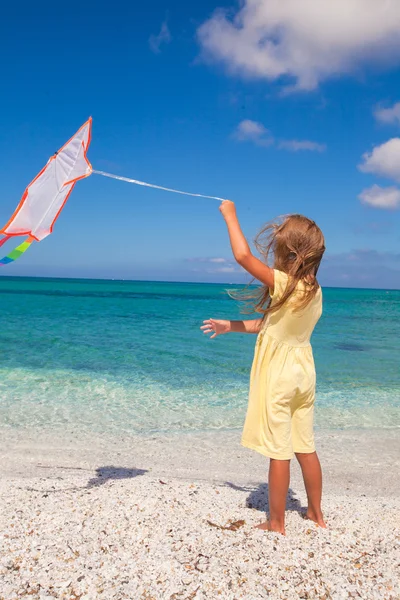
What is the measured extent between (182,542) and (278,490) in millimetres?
662

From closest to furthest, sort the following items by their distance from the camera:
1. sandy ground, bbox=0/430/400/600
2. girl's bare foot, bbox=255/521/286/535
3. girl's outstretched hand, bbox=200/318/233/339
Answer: sandy ground, bbox=0/430/400/600 < girl's bare foot, bbox=255/521/286/535 < girl's outstretched hand, bbox=200/318/233/339

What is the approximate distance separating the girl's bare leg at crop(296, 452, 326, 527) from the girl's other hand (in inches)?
63.2

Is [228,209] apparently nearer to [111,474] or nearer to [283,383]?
[283,383]

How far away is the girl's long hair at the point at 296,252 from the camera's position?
2930mm

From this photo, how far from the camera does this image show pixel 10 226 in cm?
340

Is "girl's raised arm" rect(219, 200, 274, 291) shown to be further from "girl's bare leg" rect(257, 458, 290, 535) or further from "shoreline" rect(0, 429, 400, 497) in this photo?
"shoreline" rect(0, 429, 400, 497)

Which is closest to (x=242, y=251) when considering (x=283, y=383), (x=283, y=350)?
(x=283, y=350)

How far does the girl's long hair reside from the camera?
2.93m

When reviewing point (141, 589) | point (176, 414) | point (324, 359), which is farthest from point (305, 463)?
point (324, 359)

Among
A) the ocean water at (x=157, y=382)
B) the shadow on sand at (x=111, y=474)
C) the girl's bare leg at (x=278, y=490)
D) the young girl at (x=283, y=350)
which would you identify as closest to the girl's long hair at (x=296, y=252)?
the young girl at (x=283, y=350)

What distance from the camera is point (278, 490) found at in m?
2.96

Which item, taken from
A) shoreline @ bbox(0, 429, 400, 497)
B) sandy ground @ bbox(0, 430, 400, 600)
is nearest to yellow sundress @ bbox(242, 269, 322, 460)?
sandy ground @ bbox(0, 430, 400, 600)

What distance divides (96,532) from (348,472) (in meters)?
3.25

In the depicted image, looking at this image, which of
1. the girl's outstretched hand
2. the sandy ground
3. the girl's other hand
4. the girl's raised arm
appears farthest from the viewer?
the girl's outstretched hand
